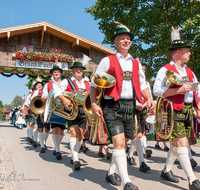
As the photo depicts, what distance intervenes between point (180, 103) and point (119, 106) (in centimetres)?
100

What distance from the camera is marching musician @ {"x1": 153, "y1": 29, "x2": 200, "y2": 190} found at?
3217 millimetres

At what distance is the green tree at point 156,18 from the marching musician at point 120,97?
31.4 ft

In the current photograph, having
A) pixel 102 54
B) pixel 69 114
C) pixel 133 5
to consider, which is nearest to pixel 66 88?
pixel 69 114

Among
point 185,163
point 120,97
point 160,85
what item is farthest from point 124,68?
point 185,163

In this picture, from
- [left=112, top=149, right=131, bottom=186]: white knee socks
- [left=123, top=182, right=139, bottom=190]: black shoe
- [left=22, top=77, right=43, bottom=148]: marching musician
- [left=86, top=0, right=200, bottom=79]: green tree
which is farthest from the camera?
[left=86, top=0, right=200, bottom=79]: green tree

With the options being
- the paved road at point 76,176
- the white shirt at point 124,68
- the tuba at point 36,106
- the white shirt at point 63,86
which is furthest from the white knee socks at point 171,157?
the tuba at point 36,106

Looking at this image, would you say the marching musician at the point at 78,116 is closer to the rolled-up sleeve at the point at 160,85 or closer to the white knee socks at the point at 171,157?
the white knee socks at the point at 171,157

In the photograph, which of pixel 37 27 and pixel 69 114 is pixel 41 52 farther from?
pixel 69 114

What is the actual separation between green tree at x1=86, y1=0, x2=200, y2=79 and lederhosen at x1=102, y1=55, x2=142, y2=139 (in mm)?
9700

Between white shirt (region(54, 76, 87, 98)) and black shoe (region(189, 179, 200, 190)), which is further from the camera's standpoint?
white shirt (region(54, 76, 87, 98))

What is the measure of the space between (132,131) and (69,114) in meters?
1.98

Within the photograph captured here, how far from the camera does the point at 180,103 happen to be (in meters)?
3.41

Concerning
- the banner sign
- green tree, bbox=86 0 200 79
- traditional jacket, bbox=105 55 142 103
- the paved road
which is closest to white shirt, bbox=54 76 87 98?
the paved road

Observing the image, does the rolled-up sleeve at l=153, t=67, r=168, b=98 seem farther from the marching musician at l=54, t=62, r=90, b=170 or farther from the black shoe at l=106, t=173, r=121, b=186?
the marching musician at l=54, t=62, r=90, b=170
